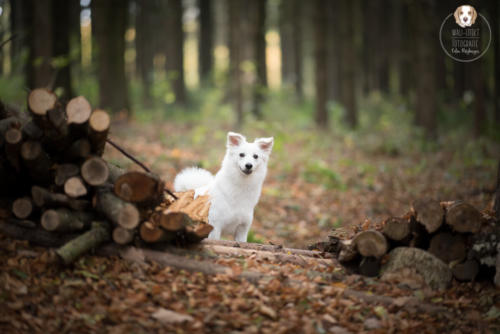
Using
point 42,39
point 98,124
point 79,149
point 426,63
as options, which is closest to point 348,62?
point 426,63

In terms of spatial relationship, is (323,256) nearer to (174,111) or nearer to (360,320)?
(360,320)

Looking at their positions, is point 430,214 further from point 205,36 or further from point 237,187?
point 205,36

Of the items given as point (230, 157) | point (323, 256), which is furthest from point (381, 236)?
point (230, 157)

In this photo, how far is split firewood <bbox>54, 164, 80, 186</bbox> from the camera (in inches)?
156

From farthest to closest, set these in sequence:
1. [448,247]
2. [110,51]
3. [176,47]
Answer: [176,47], [110,51], [448,247]

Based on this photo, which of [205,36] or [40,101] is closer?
[40,101]

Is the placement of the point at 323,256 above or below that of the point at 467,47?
below

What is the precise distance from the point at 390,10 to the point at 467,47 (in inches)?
837

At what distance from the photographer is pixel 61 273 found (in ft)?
12.6

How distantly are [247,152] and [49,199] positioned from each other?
8.87 feet

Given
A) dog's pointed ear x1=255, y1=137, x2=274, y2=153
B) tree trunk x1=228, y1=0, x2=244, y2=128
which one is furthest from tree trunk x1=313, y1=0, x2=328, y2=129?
dog's pointed ear x1=255, y1=137, x2=274, y2=153

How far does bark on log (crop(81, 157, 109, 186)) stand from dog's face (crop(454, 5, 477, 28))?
953cm

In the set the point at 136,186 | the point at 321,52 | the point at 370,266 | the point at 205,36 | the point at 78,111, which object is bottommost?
the point at 370,266

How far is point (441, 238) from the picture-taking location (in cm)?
436
